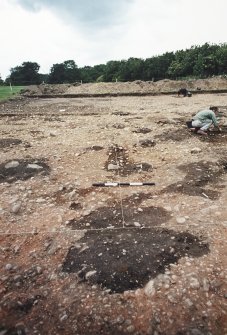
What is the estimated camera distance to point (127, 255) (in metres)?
3.45

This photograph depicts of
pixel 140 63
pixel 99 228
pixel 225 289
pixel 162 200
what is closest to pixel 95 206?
pixel 99 228

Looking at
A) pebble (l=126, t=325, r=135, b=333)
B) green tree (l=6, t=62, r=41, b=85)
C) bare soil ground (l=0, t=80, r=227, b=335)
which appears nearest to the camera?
pebble (l=126, t=325, r=135, b=333)

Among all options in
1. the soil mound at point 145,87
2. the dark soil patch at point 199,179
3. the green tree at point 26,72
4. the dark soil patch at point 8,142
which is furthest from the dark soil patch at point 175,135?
the green tree at point 26,72

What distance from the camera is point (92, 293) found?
2.97m

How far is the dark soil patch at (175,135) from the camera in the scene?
318 inches

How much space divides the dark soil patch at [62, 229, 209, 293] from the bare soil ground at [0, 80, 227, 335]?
1 centimetres

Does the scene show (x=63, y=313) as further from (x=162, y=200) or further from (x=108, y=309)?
(x=162, y=200)

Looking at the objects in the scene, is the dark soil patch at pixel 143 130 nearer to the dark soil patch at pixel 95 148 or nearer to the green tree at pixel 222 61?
the dark soil patch at pixel 95 148

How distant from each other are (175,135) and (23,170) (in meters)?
4.35

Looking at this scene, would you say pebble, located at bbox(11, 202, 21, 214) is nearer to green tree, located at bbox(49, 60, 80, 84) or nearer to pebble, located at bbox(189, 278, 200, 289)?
pebble, located at bbox(189, 278, 200, 289)

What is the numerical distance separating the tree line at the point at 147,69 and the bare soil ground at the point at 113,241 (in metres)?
38.1

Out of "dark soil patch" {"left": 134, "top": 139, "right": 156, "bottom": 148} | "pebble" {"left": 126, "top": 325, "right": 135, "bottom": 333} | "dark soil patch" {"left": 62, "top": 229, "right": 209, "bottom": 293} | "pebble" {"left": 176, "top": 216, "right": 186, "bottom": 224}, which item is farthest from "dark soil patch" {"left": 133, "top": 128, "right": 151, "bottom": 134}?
"pebble" {"left": 126, "top": 325, "right": 135, "bottom": 333}

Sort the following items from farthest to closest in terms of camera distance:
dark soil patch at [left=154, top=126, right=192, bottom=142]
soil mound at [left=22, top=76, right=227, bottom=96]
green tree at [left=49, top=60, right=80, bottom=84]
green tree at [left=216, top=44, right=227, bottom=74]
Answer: green tree at [left=49, top=60, right=80, bottom=84]
green tree at [left=216, top=44, right=227, bottom=74]
soil mound at [left=22, top=76, right=227, bottom=96]
dark soil patch at [left=154, top=126, right=192, bottom=142]

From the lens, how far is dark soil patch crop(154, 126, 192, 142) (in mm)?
8070
